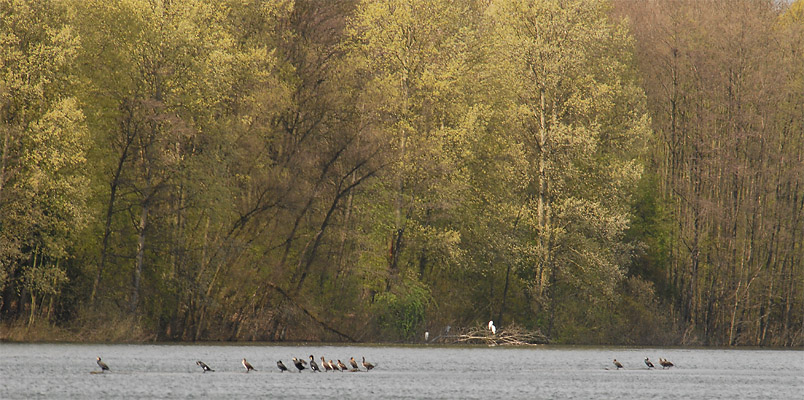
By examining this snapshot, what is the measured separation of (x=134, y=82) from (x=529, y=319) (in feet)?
77.9

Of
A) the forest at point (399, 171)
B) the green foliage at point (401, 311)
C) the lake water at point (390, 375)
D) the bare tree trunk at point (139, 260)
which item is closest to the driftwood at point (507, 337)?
the forest at point (399, 171)

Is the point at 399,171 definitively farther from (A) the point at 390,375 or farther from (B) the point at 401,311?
(A) the point at 390,375

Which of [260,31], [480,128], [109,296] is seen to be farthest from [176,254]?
[480,128]

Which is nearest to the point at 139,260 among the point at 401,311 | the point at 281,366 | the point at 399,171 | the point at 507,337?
the point at 401,311

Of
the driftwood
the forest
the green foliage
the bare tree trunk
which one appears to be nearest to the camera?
the forest

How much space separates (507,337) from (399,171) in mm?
9916

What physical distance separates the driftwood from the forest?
0.45 meters

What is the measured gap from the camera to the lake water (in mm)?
34875

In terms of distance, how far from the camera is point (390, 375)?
139ft

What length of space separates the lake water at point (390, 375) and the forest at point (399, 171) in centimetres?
391

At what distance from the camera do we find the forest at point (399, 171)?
55125 mm

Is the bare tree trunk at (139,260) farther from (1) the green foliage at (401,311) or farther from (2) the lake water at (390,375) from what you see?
(1) the green foliage at (401,311)

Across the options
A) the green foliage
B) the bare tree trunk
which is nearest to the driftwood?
the green foliage

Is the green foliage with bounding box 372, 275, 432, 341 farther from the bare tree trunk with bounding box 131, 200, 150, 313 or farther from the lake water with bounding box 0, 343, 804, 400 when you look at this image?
the bare tree trunk with bounding box 131, 200, 150, 313
